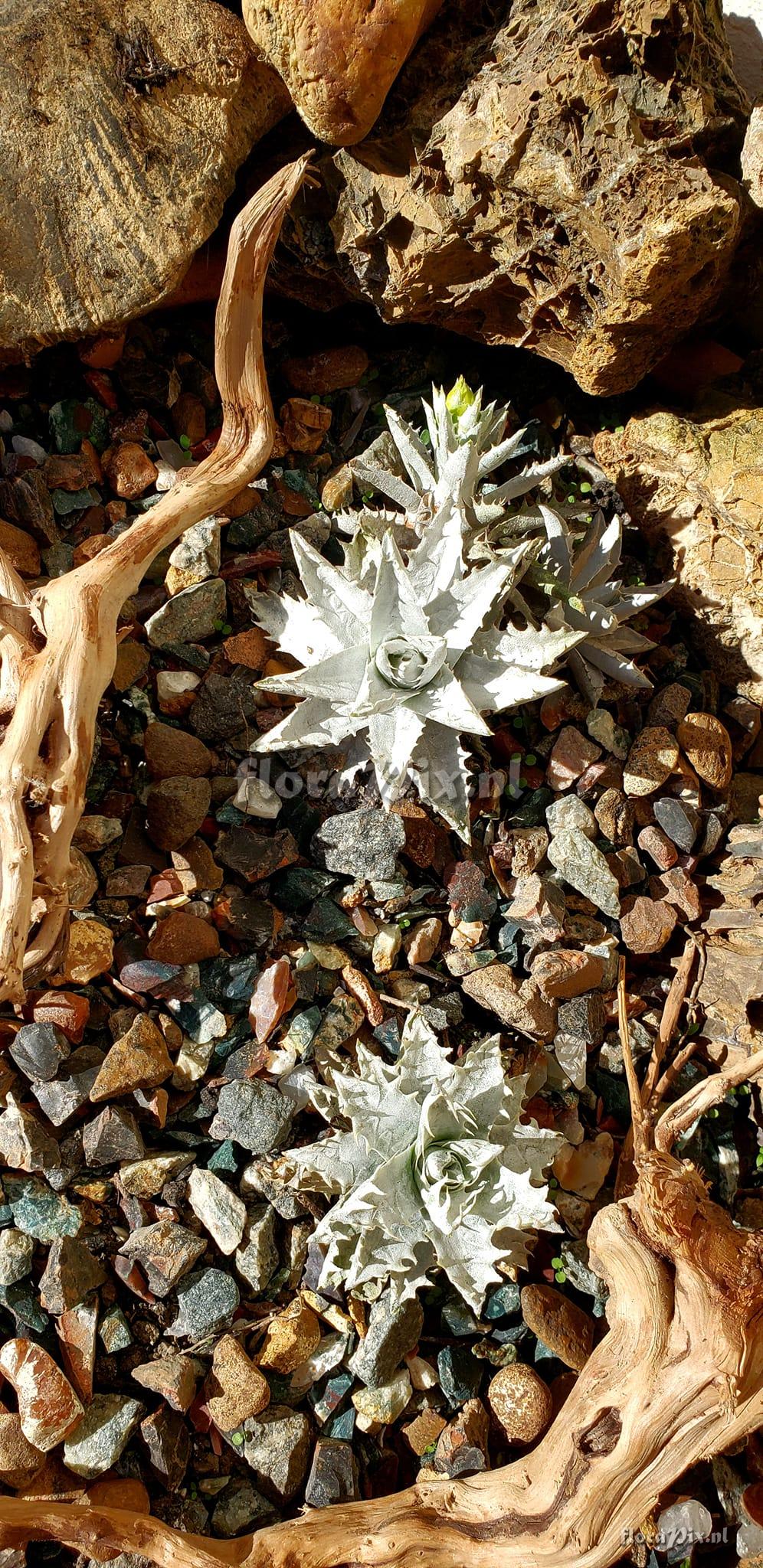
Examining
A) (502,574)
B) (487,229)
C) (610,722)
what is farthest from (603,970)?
(487,229)

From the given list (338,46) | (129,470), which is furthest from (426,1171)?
(338,46)

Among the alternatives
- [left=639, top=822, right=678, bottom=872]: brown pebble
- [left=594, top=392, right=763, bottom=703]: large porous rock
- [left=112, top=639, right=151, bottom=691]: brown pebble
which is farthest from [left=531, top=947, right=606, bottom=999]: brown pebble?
[left=112, top=639, right=151, bottom=691]: brown pebble

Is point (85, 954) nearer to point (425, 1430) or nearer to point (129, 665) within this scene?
point (129, 665)

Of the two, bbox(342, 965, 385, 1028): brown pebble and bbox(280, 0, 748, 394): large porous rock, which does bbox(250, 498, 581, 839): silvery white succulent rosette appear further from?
bbox(280, 0, 748, 394): large porous rock

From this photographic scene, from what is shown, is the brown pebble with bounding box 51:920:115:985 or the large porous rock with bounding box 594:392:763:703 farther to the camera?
Answer: the large porous rock with bounding box 594:392:763:703

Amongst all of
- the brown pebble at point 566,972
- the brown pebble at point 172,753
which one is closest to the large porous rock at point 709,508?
the brown pebble at point 566,972
